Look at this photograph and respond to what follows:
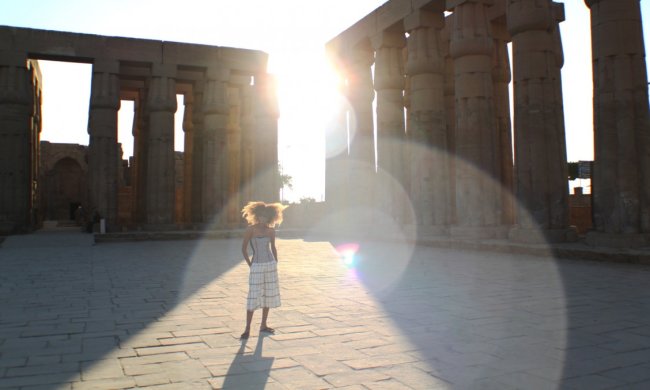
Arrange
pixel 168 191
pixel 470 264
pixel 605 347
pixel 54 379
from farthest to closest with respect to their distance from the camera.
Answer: pixel 168 191, pixel 470 264, pixel 605 347, pixel 54 379

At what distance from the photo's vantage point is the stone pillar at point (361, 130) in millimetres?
21922

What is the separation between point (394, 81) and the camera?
64.5ft

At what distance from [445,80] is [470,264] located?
1225cm

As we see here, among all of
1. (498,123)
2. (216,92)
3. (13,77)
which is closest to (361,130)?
(498,123)

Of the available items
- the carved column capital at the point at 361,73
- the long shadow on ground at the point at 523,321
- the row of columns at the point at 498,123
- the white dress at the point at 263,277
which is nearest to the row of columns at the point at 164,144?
the carved column capital at the point at 361,73

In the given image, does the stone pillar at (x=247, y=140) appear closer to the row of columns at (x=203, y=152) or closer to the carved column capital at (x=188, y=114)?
the row of columns at (x=203, y=152)

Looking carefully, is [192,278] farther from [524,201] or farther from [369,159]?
[369,159]

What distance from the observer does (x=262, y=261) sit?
546cm

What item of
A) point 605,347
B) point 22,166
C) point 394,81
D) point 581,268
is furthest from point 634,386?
point 22,166

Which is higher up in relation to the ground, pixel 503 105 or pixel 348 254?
pixel 503 105

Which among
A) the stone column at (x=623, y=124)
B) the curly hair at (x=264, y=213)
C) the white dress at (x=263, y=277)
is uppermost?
the stone column at (x=623, y=124)

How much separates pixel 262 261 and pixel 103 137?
2040 cm

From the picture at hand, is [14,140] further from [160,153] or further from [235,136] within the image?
[235,136]

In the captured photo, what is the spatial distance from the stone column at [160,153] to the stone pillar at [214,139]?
187 cm
